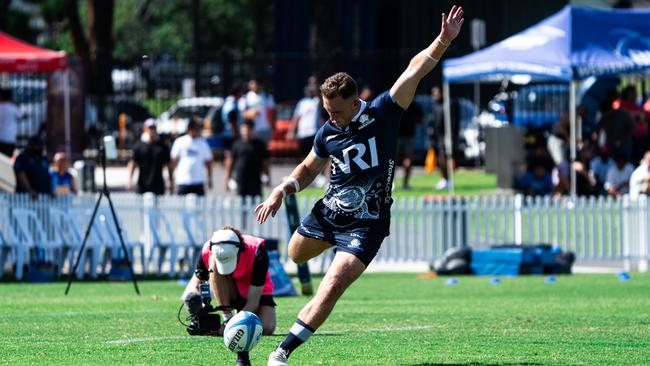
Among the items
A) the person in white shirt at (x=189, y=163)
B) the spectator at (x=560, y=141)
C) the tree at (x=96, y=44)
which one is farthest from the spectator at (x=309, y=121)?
the person in white shirt at (x=189, y=163)

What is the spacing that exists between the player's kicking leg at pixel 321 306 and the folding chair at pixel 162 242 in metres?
11.4

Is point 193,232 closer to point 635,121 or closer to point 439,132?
point 635,121

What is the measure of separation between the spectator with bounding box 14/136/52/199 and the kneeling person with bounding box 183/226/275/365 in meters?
9.70

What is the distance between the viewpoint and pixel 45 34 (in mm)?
84875

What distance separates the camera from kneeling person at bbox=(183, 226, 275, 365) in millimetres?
11242

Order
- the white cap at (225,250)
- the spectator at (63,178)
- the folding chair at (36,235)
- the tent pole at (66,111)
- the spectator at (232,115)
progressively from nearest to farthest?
the white cap at (225,250), the folding chair at (36,235), the spectator at (63,178), the tent pole at (66,111), the spectator at (232,115)

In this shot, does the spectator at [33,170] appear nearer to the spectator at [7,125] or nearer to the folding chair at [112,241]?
the folding chair at [112,241]

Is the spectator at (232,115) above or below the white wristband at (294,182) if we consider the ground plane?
above

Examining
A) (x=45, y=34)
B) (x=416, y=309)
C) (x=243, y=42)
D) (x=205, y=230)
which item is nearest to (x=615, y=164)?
(x=205, y=230)

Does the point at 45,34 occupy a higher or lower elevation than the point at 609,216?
higher

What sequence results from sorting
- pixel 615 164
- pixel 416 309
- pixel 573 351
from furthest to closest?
pixel 615 164, pixel 416 309, pixel 573 351

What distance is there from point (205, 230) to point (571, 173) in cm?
662

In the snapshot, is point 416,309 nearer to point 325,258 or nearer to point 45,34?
point 325,258

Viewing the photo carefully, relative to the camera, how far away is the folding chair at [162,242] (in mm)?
20688
